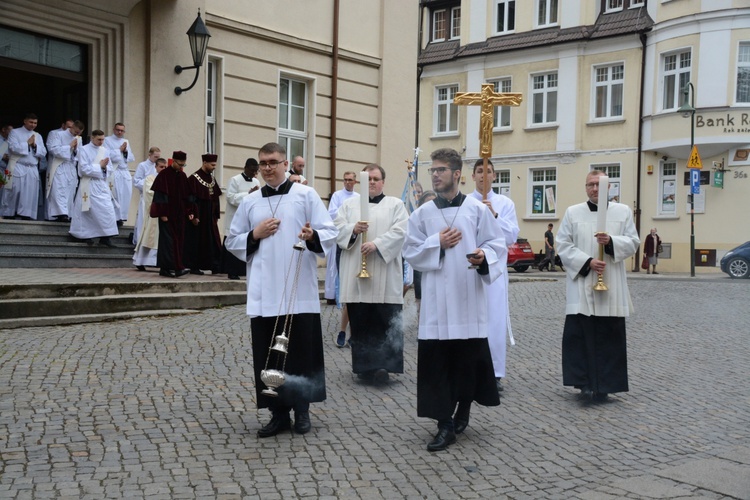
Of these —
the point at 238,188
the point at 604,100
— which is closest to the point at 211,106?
the point at 238,188

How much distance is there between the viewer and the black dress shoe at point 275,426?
619 cm

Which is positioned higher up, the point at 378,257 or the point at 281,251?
the point at 281,251

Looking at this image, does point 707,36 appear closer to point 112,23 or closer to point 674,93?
point 674,93

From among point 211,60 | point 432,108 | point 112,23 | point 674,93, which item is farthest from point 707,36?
point 112,23

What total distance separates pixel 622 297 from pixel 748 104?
26067mm

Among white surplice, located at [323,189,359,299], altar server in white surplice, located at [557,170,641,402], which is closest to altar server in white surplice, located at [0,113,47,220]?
white surplice, located at [323,189,359,299]

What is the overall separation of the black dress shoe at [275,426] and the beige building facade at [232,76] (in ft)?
34.9

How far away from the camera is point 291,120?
19.2 meters

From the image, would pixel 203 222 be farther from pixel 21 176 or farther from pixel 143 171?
pixel 21 176

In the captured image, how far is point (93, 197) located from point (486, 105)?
833 centimetres

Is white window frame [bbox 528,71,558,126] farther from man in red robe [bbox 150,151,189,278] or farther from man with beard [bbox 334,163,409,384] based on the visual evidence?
man with beard [bbox 334,163,409,384]

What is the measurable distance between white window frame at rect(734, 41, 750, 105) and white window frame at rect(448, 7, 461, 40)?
538 inches

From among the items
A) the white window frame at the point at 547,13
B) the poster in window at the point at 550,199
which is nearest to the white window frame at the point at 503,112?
the white window frame at the point at 547,13

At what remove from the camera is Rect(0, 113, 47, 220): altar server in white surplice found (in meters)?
15.2
